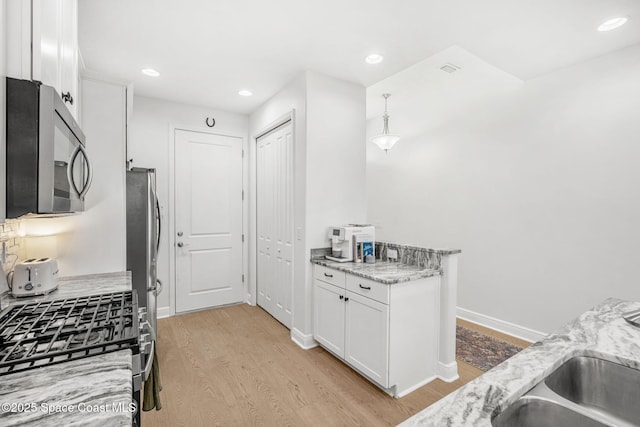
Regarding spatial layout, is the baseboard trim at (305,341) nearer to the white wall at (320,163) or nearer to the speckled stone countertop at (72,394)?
the white wall at (320,163)

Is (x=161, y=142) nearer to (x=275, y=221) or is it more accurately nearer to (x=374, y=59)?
(x=275, y=221)

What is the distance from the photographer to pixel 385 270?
7.86 ft

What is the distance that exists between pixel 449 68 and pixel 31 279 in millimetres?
3450

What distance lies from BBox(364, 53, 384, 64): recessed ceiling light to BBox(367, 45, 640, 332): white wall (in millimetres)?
468

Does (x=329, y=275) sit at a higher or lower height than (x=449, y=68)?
lower

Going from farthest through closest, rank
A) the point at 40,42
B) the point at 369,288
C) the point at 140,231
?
the point at 140,231 → the point at 369,288 → the point at 40,42

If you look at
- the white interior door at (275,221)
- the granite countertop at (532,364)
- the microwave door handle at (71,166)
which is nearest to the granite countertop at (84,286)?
the microwave door handle at (71,166)

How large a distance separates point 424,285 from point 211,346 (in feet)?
6.78

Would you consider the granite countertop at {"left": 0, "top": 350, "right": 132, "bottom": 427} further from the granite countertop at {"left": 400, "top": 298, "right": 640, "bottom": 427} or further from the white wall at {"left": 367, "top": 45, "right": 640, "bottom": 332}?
the white wall at {"left": 367, "top": 45, "right": 640, "bottom": 332}

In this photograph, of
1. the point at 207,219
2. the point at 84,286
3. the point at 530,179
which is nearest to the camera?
the point at 84,286

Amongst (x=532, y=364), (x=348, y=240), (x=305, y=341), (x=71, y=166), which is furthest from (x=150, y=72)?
(x=532, y=364)

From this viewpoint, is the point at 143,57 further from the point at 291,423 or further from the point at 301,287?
the point at 291,423

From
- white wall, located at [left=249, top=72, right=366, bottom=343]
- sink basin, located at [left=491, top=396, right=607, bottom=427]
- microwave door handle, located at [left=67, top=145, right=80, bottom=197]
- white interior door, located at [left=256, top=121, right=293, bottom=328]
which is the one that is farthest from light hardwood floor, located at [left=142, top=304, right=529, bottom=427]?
microwave door handle, located at [left=67, top=145, right=80, bottom=197]

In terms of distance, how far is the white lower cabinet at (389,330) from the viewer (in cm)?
212
